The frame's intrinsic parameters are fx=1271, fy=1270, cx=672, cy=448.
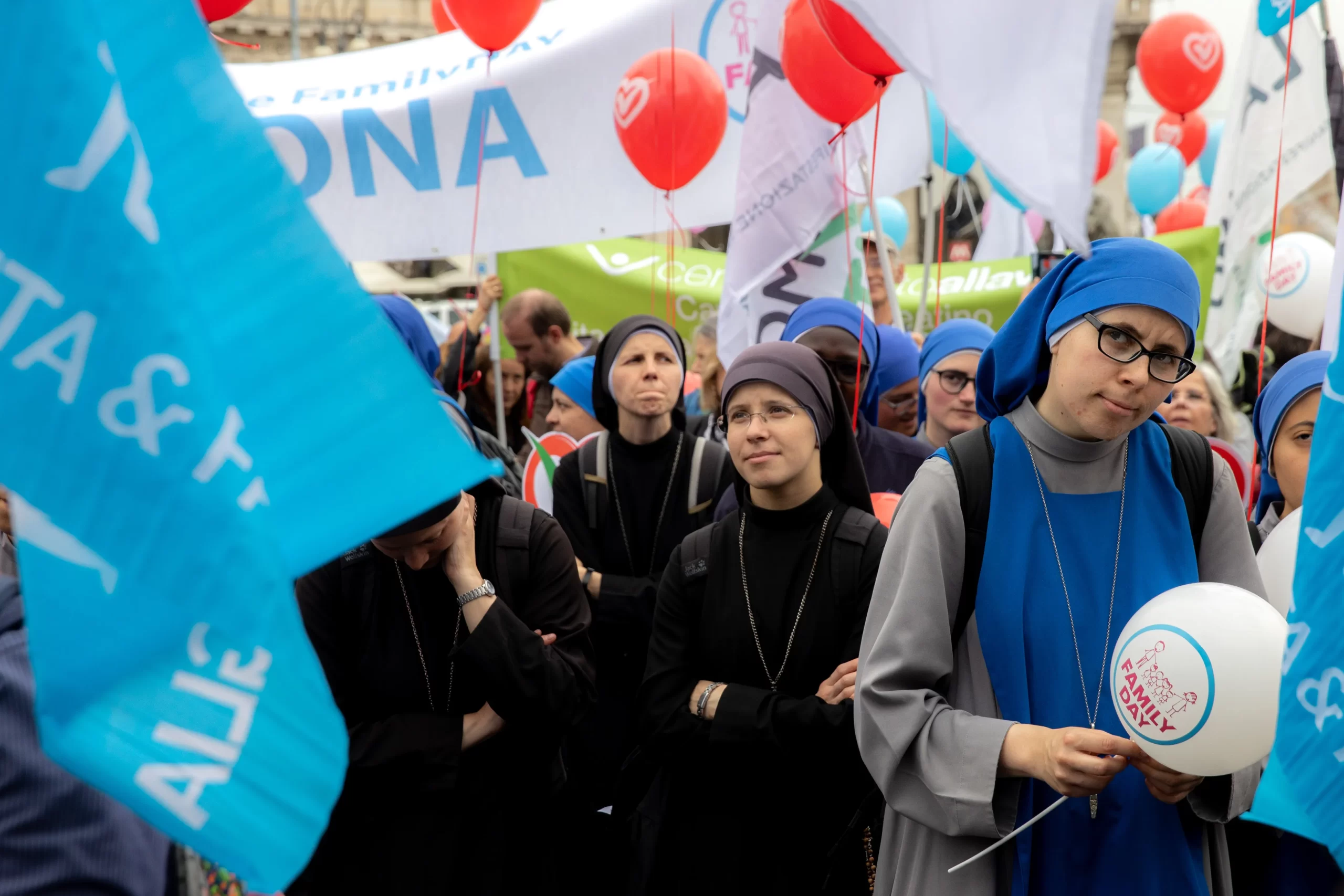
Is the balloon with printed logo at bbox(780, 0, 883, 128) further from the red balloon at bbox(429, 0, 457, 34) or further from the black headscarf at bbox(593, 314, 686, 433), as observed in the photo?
the red balloon at bbox(429, 0, 457, 34)

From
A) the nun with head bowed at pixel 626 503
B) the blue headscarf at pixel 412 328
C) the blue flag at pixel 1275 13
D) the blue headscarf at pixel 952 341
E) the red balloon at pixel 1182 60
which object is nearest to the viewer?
the blue flag at pixel 1275 13

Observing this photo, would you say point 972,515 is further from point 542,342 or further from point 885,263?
point 542,342

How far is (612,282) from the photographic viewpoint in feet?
30.2

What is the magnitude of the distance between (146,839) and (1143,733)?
1.58 meters

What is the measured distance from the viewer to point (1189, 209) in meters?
12.4

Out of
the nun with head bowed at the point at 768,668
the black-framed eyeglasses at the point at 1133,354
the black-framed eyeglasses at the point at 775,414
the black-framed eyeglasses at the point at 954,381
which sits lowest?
the nun with head bowed at the point at 768,668

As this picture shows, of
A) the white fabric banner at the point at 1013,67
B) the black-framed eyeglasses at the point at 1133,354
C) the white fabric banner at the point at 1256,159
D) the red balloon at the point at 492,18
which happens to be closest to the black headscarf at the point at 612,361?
the red balloon at the point at 492,18

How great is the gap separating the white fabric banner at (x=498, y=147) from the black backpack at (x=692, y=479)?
2294 mm

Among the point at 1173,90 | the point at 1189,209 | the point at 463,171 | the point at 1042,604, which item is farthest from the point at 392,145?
the point at 1189,209

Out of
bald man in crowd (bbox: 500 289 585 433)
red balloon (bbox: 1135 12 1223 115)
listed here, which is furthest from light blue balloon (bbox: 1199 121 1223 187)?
bald man in crowd (bbox: 500 289 585 433)

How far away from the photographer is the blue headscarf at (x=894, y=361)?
529 centimetres

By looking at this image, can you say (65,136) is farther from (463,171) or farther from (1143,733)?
(463,171)

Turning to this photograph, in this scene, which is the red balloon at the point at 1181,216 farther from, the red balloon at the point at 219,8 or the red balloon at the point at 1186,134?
the red balloon at the point at 219,8

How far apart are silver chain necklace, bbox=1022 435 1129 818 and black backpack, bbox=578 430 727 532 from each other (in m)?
2.21
